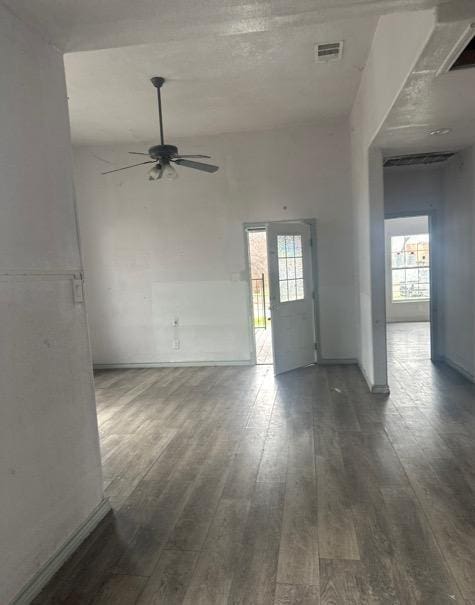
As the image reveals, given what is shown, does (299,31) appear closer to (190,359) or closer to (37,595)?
(37,595)

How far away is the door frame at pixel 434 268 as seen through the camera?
530 centimetres

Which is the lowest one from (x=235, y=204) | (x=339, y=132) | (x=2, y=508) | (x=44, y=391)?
(x=2, y=508)

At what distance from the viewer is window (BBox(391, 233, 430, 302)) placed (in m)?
9.06

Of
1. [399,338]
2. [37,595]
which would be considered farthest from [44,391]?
[399,338]

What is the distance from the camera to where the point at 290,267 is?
17.7 ft

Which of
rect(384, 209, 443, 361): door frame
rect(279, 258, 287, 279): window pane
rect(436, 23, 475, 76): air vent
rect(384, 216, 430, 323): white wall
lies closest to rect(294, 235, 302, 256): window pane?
rect(279, 258, 287, 279): window pane

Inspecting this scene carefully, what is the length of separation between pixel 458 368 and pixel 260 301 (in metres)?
6.02

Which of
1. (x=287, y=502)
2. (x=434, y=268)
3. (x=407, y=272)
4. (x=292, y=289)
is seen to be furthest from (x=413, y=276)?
(x=287, y=502)

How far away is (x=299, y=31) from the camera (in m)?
3.08

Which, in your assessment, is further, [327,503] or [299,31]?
[299,31]

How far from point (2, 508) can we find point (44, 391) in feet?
1.65

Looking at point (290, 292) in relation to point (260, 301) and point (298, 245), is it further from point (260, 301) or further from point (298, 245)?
point (260, 301)

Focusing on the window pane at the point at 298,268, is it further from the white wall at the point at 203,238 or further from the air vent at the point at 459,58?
the air vent at the point at 459,58

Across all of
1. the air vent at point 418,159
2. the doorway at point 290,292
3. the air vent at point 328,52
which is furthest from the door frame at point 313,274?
the air vent at point 328,52
